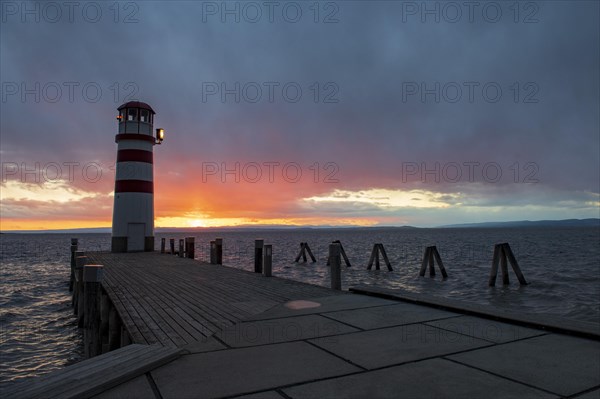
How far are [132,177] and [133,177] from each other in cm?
6

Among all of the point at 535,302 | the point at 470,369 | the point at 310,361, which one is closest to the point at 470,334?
the point at 470,369

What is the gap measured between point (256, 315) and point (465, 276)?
74.9 feet

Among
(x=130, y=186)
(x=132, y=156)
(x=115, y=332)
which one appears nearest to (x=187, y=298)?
(x=115, y=332)

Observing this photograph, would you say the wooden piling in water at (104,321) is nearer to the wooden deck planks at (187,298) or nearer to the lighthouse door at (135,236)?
the wooden deck planks at (187,298)

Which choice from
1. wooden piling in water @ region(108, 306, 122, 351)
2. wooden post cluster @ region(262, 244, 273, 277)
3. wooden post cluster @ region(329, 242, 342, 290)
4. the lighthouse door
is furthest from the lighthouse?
wooden post cluster @ region(329, 242, 342, 290)

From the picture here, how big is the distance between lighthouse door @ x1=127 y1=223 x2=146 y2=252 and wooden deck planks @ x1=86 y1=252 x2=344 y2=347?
9.97 metres

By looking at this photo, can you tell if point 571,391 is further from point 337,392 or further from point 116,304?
point 116,304

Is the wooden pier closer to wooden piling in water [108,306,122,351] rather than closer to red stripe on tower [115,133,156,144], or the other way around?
wooden piling in water [108,306,122,351]

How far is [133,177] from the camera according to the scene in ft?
79.8

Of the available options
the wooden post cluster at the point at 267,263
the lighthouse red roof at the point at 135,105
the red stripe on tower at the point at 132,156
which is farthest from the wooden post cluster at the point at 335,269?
the lighthouse red roof at the point at 135,105

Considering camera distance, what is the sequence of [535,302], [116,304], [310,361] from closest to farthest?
[310,361]
[116,304]
[535,302]

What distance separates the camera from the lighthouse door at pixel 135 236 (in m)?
24.9

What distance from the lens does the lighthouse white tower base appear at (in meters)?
24.4

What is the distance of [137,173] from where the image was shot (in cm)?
2442
